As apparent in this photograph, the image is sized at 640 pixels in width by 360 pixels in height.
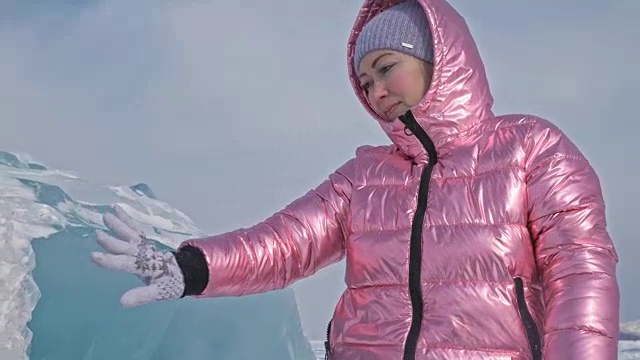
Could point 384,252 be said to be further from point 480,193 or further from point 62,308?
point 62,308

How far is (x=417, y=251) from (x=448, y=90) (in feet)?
1.14

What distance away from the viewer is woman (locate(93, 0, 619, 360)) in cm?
137

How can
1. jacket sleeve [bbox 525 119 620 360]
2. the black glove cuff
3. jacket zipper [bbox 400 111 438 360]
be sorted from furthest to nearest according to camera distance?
the black glove cuff, jacket zipper [bbox 400 111 438 360], jacket sleeve [bbox 525 119 620 360]

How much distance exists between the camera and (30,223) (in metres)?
4.02

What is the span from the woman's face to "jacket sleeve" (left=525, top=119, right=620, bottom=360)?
28 centimetres

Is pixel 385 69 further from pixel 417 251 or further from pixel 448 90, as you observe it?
pixel 417 251

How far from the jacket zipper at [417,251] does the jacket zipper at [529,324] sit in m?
0.17

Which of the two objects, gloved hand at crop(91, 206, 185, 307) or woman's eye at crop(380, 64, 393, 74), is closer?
gloved hand at crop(91, 206, 185, 307)

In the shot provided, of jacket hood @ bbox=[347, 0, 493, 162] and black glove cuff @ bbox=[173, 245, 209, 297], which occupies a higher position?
jacket hood @ bbox=[347, 0, 493, 162]

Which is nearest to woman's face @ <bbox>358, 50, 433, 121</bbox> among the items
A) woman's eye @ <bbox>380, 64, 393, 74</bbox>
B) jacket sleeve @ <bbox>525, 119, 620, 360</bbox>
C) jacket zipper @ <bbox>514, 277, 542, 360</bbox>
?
woman's eye @ <bbox>380, 64, 393, 74</bbox>

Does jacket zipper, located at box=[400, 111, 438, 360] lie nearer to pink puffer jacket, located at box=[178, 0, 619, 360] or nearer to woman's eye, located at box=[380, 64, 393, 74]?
pink puffer jacket, located at box=[178, 0, 619, 360]

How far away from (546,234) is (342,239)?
46cm

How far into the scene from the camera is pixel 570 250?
1.36 meters

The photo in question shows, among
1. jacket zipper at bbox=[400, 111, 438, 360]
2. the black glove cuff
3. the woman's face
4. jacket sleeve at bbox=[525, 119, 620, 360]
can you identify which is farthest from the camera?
the woman's face
